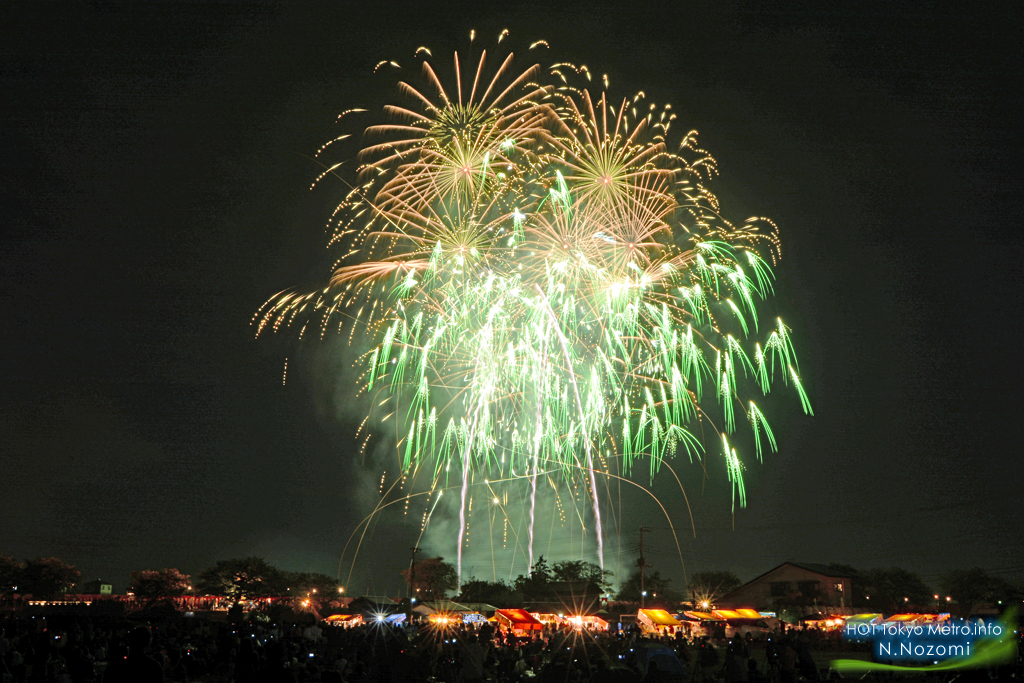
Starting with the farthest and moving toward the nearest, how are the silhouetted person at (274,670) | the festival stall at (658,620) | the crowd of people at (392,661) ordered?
1. the festival stall at (658,620)
2. the crowd of people at (392,661)
3. the silhouetted person at (274,670)

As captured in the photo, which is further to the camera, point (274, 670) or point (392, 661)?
point (392, 661)

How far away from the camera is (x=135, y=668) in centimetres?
541

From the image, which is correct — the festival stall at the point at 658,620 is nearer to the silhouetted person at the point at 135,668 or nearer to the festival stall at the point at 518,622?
the festival stall at the point at 518,622

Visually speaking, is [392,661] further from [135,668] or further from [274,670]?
[274,670]

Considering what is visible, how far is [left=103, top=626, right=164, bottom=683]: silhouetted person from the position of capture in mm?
5383

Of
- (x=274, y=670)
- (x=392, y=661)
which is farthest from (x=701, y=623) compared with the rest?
(x=274, y=670)

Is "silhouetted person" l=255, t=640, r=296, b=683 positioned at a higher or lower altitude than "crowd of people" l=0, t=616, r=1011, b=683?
higher

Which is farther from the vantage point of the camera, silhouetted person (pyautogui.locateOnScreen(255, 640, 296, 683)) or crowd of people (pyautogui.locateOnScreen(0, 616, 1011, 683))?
crowd of people (pyautogui.locateOnScreen(0, 616, 1011, 683))

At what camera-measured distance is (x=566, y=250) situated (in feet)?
64.0

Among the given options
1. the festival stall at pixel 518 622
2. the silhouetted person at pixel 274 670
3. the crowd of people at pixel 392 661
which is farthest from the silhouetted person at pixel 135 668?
the festival stall at pixel 518 622

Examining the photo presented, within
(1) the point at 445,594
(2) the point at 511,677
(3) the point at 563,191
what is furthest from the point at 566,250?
(1) the point at 445,594

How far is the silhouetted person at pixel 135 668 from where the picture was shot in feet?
17.7

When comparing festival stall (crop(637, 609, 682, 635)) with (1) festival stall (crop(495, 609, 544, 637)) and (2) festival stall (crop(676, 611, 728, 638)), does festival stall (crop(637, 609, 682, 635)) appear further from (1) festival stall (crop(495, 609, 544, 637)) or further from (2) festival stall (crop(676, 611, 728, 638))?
(1) festival stall (crop(495, 609, 544, 637))

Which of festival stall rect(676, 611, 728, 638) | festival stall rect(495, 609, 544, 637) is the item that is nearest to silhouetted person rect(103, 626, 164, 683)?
festival stall rect(495, 609, 544, 637)
